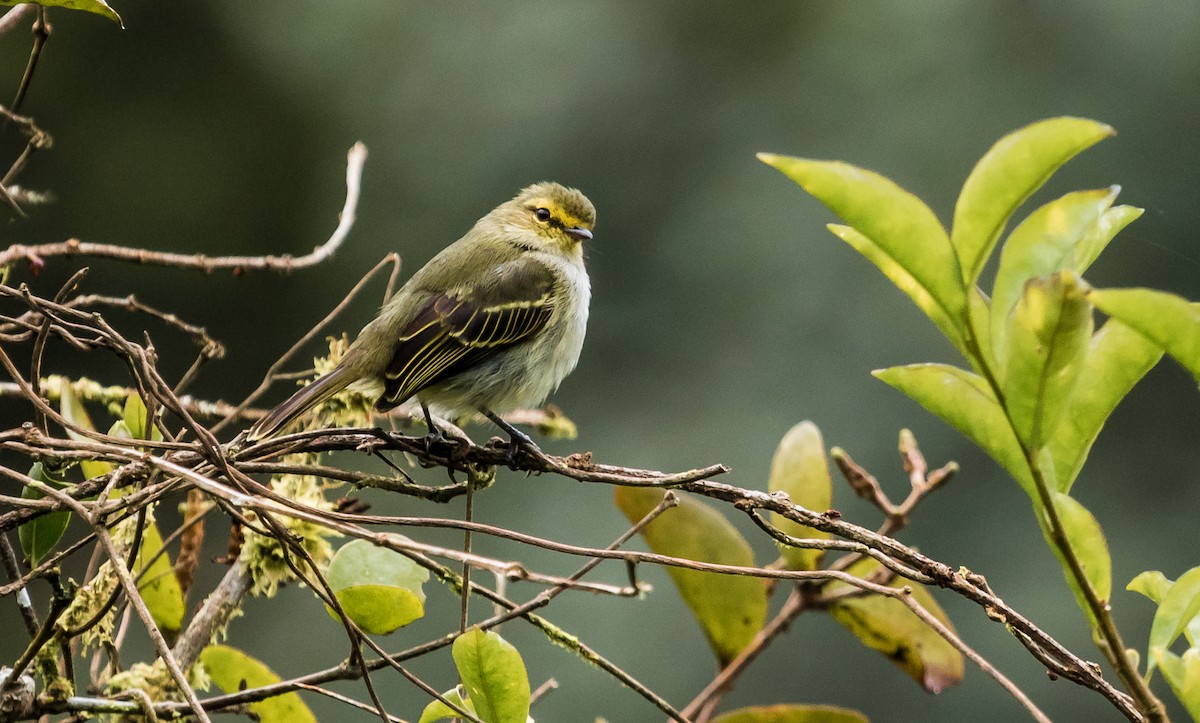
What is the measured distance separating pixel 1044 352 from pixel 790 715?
1.04m

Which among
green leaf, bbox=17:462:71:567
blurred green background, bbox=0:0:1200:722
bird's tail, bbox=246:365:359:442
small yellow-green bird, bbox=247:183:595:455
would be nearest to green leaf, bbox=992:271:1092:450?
green leaf, bbox=17:462:71:567

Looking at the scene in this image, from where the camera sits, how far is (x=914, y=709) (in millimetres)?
5453

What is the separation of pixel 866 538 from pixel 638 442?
14.1ft

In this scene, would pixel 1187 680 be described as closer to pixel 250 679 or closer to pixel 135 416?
pixel 250 679

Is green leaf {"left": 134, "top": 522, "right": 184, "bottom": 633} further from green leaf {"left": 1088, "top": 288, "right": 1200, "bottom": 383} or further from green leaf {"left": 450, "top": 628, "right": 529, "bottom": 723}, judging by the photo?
green leaf {"left": 1088, "top": 288, "right": 1200, "bottom": 383}

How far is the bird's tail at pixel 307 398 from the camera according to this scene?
2633 mm

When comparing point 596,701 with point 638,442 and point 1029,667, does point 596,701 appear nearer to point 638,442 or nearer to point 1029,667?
point 638,442

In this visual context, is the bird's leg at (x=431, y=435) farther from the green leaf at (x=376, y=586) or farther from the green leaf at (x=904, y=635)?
the green leaf at (x=904, y=635)

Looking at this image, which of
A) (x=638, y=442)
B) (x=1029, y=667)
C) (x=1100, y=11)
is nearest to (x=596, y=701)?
(x=638, y=442)

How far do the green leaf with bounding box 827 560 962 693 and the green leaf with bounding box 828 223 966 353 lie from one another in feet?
2.95

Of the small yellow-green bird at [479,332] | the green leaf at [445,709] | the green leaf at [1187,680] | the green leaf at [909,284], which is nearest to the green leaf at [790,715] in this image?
the green leaf at [445,709]

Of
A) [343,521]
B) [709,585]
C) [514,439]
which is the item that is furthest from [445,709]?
[514,439]

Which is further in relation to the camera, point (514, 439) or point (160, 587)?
point (514, 439)

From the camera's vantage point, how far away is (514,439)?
2.87m
